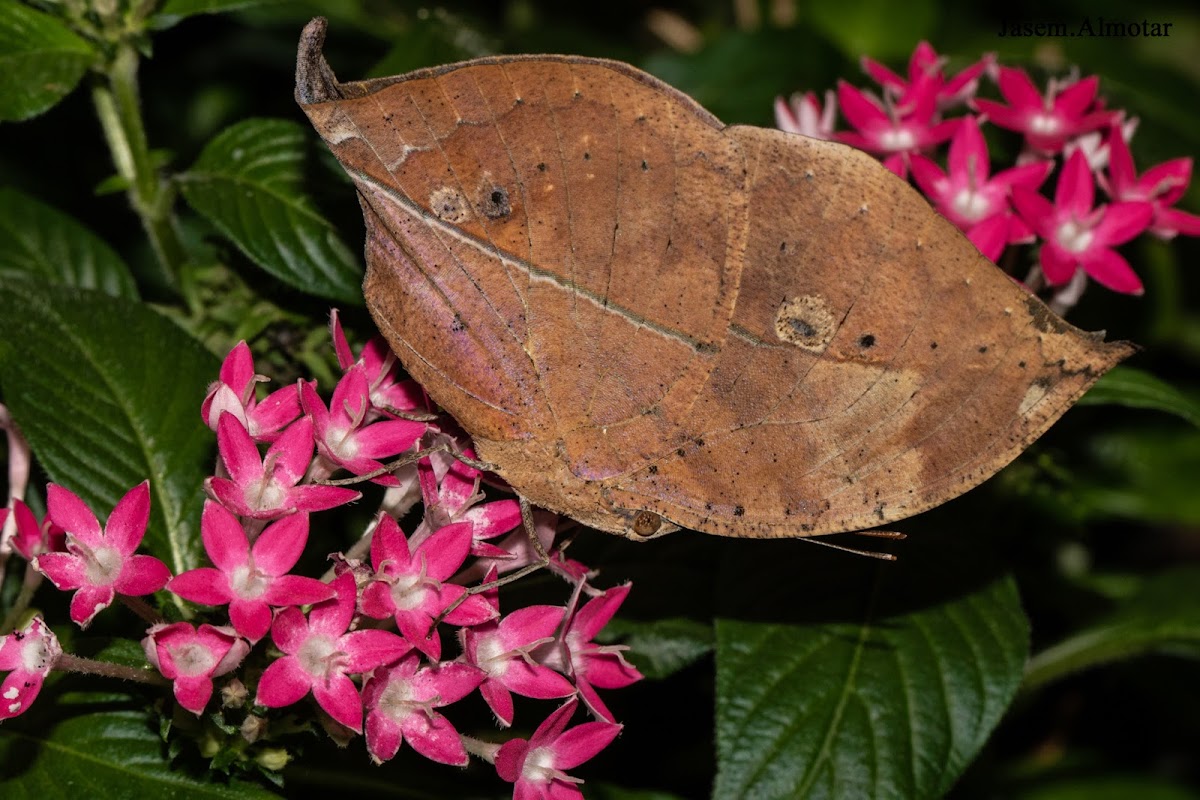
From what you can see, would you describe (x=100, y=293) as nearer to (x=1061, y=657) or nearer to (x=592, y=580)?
(x=592, y=580)

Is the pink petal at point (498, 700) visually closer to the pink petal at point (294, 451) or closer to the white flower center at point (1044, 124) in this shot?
the pink petal at point (294, 451)

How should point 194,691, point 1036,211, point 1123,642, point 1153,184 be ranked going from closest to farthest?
1. point 194,691
2. point 1036,211
3. point 1153,184
4. point 1123,642

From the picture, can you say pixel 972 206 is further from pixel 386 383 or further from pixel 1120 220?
pixel 386 383

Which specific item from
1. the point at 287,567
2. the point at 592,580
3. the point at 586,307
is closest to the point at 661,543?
the point at 592,580

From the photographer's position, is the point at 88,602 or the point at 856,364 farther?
the point at 856,364

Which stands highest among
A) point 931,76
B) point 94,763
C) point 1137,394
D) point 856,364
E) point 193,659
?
point 931,76

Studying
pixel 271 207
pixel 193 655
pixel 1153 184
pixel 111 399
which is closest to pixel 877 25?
pixel 1153 184

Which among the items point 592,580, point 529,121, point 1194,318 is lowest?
point 592,580

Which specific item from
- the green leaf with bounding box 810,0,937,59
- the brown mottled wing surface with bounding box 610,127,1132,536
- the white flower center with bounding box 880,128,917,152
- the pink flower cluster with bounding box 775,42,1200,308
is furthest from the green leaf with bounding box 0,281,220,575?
the green leaf with bounding box 810,0,937,59
